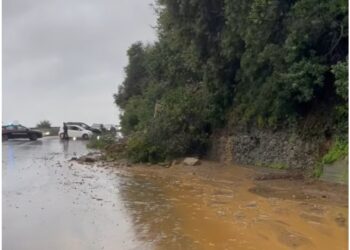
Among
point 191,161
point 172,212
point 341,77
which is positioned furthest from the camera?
point 191,161

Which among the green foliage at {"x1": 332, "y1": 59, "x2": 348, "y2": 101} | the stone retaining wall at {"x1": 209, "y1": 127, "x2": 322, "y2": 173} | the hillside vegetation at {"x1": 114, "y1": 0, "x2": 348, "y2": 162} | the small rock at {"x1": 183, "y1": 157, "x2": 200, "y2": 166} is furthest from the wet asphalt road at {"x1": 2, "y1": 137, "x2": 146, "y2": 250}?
the green foliage at {"x1": 332, "y1": 59, "x2": 348, "y2": 101}

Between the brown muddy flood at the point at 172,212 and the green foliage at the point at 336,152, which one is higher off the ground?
the green foliage at the point at 336,152

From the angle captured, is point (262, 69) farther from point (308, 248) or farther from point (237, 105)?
point (308, 248)

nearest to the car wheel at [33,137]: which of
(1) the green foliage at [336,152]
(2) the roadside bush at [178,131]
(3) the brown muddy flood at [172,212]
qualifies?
(2) the roadside bush at [178,131]

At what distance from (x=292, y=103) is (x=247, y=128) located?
3146 mm

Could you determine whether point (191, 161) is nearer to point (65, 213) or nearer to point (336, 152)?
point (336, 152)

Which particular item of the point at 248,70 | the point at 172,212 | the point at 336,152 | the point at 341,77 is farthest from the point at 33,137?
the point at 341,77

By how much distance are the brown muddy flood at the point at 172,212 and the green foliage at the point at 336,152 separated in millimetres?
→ 738

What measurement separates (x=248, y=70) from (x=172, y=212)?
252 inches

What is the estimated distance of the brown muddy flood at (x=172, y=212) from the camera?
6.28 meters

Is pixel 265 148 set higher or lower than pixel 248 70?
lower

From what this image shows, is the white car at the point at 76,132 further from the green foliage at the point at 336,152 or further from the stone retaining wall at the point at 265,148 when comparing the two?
the green foliage at the point at 336,152

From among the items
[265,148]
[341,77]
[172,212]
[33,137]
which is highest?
[341,77]

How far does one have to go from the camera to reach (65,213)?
26.8 ft
